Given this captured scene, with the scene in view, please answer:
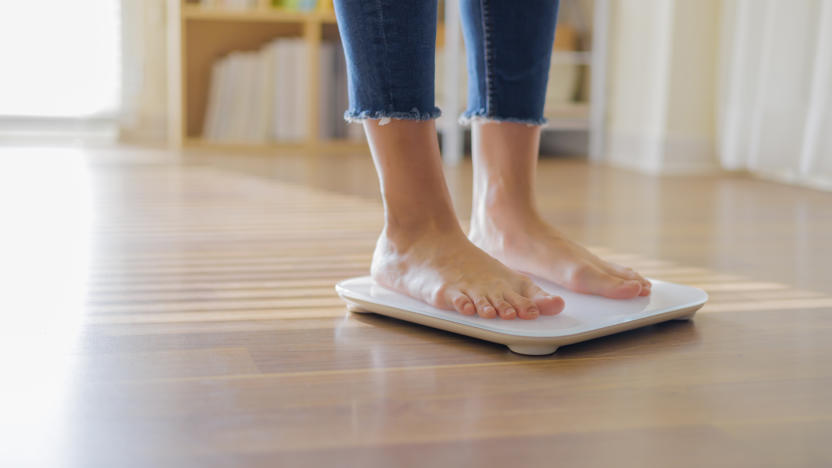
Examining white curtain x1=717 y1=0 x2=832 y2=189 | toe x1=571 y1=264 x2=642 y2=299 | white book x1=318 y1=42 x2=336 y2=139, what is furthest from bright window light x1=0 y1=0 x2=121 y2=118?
toe x1=571 y1=264 x2=642 y2=299

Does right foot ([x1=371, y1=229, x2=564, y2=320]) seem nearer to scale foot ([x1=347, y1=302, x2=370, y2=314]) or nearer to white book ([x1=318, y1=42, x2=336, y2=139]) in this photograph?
scale foot ([x1=347, y1=302, x2=370, y2=314])

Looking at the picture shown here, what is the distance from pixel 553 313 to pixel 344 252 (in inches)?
20.5

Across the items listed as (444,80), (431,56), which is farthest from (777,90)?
(431,56)

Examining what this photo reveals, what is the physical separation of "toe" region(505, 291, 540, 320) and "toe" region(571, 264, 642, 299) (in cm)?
10

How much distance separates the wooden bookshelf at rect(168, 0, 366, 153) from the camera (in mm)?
2979

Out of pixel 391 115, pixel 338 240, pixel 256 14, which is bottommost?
pixel 338 240

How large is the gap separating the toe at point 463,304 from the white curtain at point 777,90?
62.6 inches

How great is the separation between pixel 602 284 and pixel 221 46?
8.62 ft

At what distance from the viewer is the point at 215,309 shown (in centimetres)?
91

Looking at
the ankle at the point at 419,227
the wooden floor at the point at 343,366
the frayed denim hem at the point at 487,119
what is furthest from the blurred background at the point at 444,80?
the ankle at the point at 419,227

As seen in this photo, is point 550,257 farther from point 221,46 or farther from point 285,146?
point 221,46

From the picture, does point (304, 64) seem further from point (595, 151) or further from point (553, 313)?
point (553, 313)

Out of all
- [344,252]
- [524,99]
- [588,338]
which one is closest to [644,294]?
[588,338]

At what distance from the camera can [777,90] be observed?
89.6 inches
